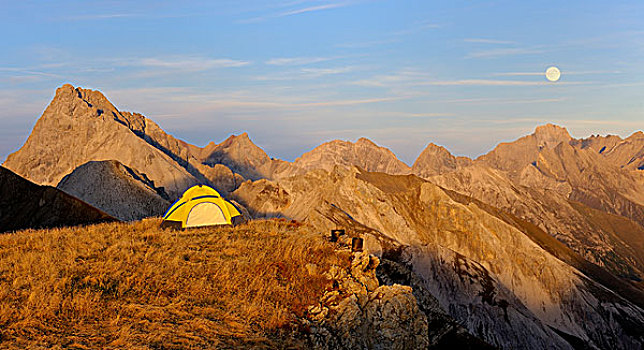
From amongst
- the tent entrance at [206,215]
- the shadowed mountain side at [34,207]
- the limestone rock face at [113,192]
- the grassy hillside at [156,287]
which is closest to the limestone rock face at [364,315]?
the grassy hillside at [156,287]

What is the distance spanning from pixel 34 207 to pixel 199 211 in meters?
12.2

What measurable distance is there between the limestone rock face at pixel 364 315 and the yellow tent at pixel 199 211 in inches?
463

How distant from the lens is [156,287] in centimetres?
1524

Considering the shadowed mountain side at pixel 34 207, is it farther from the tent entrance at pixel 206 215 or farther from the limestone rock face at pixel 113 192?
the limestone rock face at pixel 113 192

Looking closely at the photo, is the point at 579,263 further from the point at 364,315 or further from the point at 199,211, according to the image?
the point at 364,315

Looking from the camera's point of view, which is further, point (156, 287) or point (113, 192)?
point (113, 192)

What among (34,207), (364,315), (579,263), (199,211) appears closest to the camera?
(364,315)

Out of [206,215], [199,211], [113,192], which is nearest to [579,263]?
[206,215]

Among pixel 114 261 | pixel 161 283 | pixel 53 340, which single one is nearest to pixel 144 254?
pixel 114 261

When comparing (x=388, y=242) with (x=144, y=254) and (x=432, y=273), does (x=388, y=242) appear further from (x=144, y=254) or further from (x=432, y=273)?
(x=144, y=254)

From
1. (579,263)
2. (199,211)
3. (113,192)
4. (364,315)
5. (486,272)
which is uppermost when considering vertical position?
(113,192)

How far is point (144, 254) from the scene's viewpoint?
1756 centimetres

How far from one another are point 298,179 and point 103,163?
67524 mm

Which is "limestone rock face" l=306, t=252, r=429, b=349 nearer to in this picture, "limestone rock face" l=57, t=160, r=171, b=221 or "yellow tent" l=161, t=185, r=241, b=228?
"yellow tent" l=161, t=185, r=241, b=228
